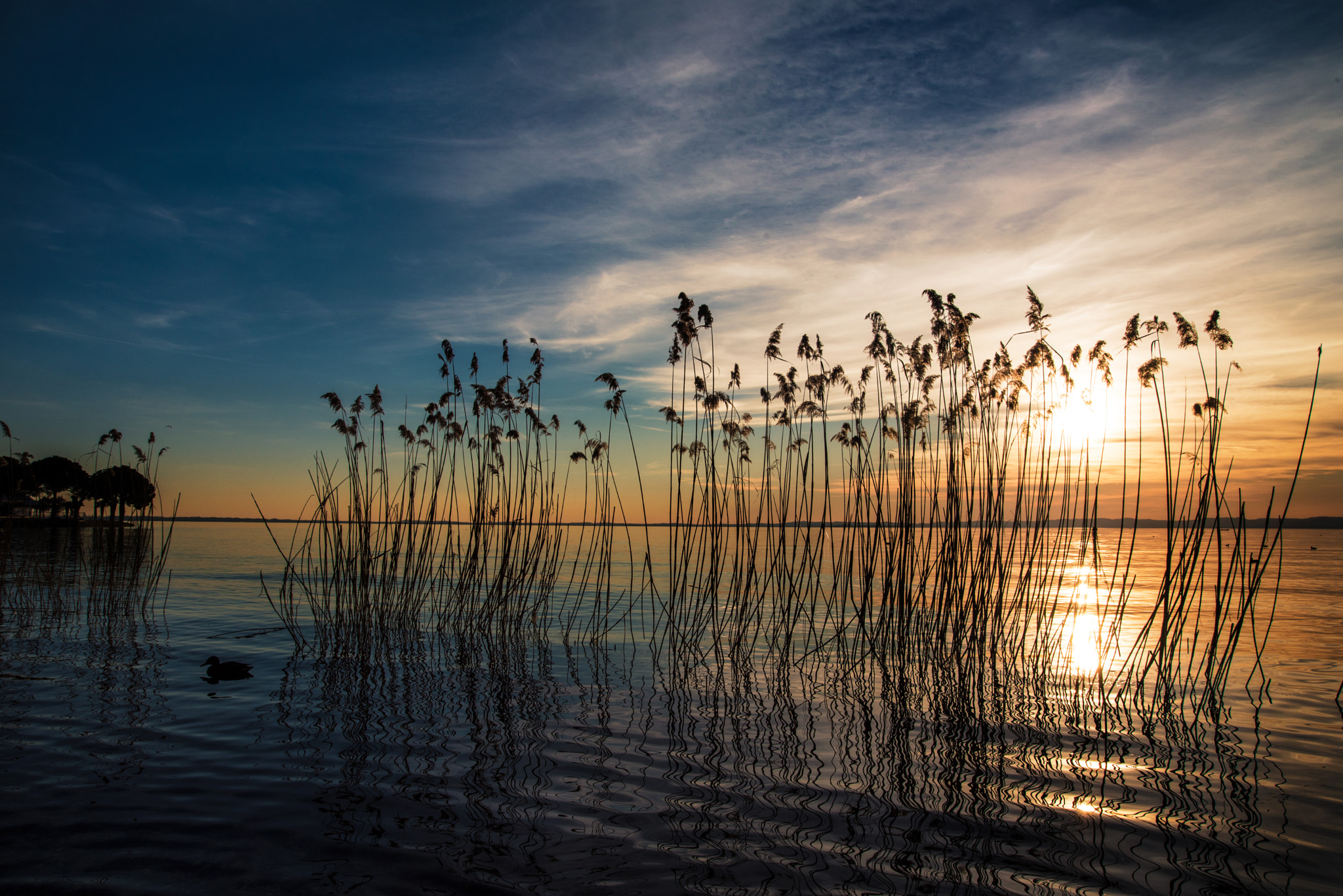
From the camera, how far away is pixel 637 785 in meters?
3.46

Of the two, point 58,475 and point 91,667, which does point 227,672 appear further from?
point 58,475

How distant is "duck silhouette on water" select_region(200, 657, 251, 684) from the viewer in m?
5.49

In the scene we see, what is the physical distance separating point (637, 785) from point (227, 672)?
4.14 meters

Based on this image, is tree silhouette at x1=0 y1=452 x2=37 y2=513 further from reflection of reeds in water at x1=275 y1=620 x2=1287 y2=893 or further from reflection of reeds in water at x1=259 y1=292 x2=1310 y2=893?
reflection of reeds in water at x1=275 y1=620 x2=1287 y2=893

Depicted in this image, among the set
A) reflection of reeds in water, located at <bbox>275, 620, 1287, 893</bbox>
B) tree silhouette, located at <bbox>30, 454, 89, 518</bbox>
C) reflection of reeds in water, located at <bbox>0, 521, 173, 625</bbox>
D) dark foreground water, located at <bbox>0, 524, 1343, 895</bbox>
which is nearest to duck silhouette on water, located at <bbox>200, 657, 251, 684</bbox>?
dark foreground water, located at <bbox>0, 524, 1343, 895</bbox>

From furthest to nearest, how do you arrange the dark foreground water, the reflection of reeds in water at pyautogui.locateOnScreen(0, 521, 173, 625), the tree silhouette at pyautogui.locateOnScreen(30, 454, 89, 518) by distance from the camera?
the tree silhouette at pyautogui.locateOnScreen(30, 454, 89, 518) → the reflection of reeds in water at pyautogui.locateOnScreen(0, 521, 173, 625) → the dark foreground water

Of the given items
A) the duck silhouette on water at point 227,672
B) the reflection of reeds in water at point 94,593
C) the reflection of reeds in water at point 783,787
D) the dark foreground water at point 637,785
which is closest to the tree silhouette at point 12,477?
the reflection of reeds in water at point 94,593

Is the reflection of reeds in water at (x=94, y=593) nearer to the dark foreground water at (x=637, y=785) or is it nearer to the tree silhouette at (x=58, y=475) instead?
the dark foreground water at (x=637, y=785)

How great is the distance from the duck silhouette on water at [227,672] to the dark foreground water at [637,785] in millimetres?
103

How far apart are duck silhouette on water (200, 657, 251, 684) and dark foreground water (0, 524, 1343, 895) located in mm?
103

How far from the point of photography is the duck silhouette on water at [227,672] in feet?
18.0

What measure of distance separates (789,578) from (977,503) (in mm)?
1923

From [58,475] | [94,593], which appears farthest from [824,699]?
[58,475]

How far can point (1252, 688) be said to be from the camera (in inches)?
223
